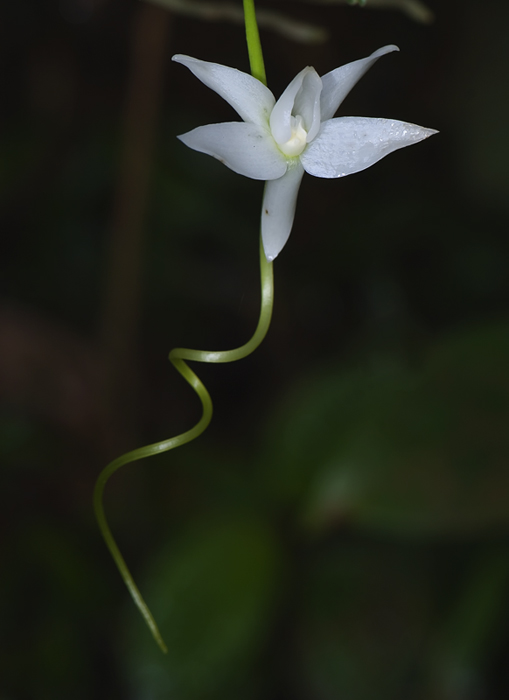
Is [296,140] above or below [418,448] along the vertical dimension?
above

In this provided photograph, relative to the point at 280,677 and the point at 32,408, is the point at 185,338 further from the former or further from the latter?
the point at 280,677

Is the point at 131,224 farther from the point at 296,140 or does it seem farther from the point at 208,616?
the point at 296,140

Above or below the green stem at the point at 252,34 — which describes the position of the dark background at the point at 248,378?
below

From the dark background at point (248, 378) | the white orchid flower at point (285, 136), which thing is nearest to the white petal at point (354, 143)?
the white orchid flower at point (285, 136)

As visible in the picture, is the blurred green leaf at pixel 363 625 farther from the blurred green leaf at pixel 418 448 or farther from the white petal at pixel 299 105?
the white petal at pixel 299 105

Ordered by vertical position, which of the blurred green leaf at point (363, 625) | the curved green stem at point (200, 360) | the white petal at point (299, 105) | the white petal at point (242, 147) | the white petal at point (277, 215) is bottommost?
the blurred green leaf at point (363, 625)

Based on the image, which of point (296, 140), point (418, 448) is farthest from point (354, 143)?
point (418, 448)

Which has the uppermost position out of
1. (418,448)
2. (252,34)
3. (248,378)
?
(252,34)

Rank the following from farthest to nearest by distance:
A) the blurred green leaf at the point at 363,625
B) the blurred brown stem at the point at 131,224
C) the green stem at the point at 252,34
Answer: the blurred brown stem at the point at 131,224 < the blurred green leaf at the point at 363,625 < the green stem at the point at 252,34
